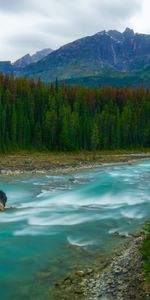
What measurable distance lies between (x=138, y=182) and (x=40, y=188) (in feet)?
54.9

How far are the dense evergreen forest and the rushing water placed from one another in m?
52.0

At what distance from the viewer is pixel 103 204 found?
4716 centimetres

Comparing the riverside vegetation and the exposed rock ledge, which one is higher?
the riverside vegetation

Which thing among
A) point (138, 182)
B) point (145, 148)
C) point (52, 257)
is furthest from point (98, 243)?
point (145, 148)

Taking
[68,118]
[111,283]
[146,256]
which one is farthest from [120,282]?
[68,118]

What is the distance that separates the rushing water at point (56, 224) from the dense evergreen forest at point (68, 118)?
2045 inches

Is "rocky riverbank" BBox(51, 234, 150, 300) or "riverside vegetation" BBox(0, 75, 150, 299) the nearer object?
"rocky riverbank" BBox(51, 234, 150, 300)

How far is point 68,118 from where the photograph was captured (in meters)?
126

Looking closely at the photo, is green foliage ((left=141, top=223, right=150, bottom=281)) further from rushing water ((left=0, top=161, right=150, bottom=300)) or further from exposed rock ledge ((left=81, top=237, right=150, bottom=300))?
rushing water ((left=0, top=161, right=150, bottom=300))

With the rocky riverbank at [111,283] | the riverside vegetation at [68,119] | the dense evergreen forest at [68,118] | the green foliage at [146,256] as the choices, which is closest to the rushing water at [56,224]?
the rocky riverbank at [111,283]

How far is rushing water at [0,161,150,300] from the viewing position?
24.0 m

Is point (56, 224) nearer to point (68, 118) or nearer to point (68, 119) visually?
point (68, 119)

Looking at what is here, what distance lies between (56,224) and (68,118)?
3576 inches

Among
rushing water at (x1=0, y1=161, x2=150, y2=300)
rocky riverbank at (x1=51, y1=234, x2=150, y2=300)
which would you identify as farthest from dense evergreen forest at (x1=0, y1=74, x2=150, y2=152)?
rocky riverbank at (x1=51, y1=234, x2=150, y2=300)
